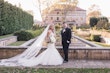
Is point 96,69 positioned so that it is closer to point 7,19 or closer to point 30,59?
point 30,59

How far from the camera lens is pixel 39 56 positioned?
942 cm

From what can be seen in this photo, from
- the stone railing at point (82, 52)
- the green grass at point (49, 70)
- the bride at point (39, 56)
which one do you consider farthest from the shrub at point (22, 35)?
the green grass at point (49, 70)

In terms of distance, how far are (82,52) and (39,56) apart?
204 cm

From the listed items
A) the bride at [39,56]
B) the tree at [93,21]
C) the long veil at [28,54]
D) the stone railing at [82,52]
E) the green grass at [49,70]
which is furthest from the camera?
the tree at [93,21]

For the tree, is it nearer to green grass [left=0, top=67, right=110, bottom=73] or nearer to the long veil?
the long veil

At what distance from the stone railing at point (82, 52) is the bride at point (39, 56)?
20.8 inches

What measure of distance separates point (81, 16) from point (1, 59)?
85.3 m

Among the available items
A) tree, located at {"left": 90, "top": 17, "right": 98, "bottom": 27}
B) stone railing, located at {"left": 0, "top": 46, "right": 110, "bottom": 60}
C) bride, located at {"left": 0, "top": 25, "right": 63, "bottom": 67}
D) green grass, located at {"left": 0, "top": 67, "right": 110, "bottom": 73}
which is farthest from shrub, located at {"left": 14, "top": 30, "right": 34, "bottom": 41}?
tree, located at {"left": 90, "top": 17, "right": 98, "bottom": 27}

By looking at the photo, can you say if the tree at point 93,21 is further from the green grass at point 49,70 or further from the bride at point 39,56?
the green grass at point 49,70

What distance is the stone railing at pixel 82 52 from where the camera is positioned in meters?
10.3

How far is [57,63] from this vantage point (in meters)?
9.12

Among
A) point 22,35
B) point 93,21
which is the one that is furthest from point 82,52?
point 93,21

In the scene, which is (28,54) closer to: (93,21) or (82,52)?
(82,52)

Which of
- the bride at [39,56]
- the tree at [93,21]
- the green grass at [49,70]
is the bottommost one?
the green grass at [49,70]
